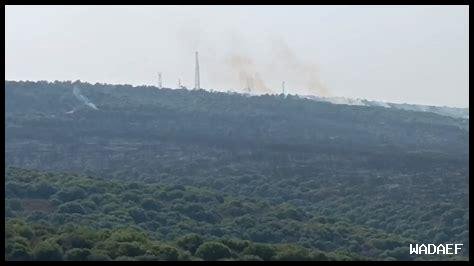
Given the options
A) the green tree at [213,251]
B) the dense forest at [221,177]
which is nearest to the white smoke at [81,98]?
the dense forest at [221,177]

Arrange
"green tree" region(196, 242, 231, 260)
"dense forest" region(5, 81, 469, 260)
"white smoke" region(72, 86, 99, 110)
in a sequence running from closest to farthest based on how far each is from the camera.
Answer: "green tree" region(196, 242, 231, 260) < "dense forest" region(5, 81, 469, 260) < "white smoke" region(72, 86, 99, 110)

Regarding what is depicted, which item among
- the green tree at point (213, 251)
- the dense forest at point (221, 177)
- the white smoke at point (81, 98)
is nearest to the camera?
the green tree at point (213, 251)

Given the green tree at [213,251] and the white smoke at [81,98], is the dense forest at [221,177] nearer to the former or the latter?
the green tree at [213,251]

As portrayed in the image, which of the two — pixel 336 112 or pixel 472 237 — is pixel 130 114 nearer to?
pixel 336 112

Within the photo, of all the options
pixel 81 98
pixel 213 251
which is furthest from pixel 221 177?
pixel 213 251

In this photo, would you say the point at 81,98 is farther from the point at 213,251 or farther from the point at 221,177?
the point at 213,251

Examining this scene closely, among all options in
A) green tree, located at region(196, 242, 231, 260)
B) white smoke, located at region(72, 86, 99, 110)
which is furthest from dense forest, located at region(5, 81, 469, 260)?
white smoke, located at region(72, 86, 99, 110)

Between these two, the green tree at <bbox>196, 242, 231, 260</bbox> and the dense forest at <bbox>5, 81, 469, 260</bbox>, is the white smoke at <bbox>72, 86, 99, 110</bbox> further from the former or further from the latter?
the green tree at <bbox>196, 242, 231, 260</bbox>
